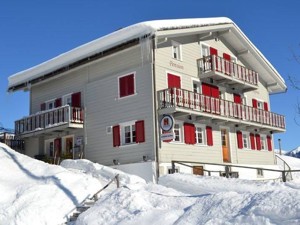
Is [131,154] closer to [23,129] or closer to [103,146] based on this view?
[103,146]

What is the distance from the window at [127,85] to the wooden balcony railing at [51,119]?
10.3 feet

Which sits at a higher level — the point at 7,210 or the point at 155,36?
the point at 155,36

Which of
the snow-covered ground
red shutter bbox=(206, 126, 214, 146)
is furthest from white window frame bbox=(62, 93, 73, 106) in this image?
red shutter bbox=(206, 126, 214, 146)

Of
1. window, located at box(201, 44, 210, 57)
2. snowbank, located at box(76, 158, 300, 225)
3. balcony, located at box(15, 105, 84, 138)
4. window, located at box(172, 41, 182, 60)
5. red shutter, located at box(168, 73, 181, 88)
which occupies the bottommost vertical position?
snowbank, located at box(76, 158, 300, 225)

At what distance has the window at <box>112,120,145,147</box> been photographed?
20812 millimetres

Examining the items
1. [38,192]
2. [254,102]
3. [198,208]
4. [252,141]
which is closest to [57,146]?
[38,192]

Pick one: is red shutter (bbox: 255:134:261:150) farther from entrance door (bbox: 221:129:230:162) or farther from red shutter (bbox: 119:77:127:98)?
red shutter (bbox: 119:77:127:98)

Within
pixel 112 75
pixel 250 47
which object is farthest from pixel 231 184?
pixel 250 47

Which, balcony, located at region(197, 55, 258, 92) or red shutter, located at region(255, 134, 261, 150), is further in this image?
red shutter, located at region(255, 134, 261, 150)

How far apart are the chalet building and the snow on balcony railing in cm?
6

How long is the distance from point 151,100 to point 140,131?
1673 mm

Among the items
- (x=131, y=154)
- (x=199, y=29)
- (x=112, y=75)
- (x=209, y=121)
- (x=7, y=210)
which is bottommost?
(x=7, y=210)

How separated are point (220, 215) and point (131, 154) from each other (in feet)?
40.7

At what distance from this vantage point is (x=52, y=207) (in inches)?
508
